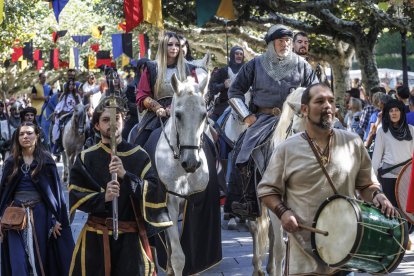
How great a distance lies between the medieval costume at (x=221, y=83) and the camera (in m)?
15.0

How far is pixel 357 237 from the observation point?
5.64 meters

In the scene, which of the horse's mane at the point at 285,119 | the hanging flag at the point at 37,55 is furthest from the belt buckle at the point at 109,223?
→ the hanging flag at the point at 37,55

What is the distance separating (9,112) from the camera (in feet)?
102

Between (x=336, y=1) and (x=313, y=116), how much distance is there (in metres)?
12.8

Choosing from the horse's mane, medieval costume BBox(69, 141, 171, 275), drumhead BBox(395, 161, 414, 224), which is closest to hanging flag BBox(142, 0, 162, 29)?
drumhead BBox(395, 161, 414, 224)

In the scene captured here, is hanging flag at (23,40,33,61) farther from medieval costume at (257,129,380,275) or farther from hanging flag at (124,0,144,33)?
medieval costume at (257,129,380,275)

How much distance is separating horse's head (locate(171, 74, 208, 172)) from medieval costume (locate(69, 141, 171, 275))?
5.33 feet

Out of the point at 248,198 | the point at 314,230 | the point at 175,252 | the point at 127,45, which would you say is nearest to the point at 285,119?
the point at 248,198

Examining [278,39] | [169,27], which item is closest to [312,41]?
[169,27]

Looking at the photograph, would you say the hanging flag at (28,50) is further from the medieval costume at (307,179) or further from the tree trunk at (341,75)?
the medieval costume at (307,179)

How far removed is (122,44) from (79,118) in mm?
8734

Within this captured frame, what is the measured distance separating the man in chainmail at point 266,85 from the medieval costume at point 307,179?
10.7 feet

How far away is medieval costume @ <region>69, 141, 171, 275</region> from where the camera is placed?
283 inches

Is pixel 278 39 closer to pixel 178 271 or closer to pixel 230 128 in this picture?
pixel 178 271
